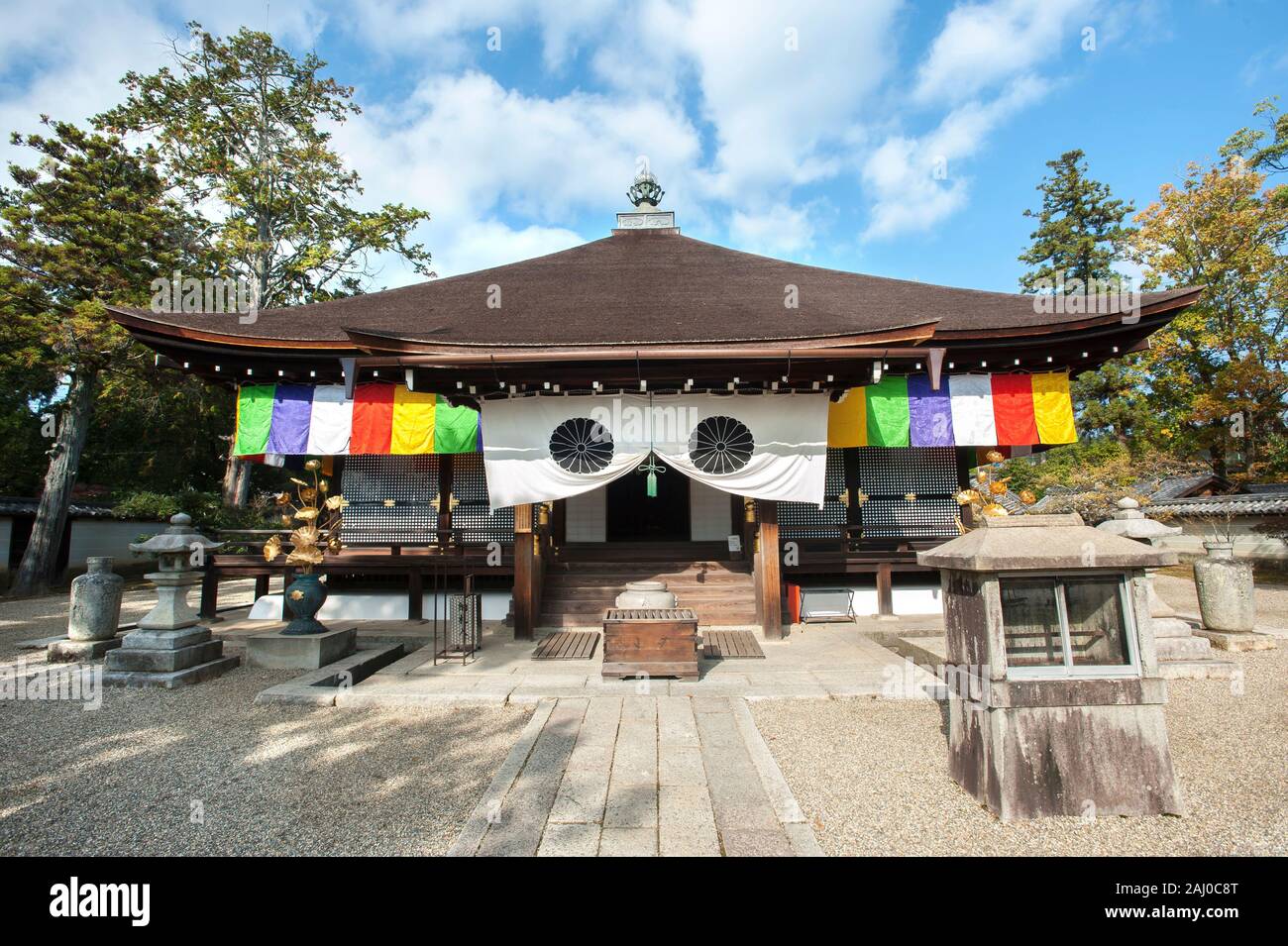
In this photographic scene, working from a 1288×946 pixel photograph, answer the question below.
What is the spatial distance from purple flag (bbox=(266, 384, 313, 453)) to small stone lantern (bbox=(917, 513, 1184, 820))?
31.8 ft

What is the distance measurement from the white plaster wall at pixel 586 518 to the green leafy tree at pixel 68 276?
12.1m

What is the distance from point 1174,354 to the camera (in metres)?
17.1

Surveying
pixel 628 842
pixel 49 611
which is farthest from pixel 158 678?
pixel 49 611

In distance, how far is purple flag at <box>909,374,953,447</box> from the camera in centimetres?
921

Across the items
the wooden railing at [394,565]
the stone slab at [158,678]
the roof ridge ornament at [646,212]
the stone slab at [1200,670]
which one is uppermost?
the roof ridge ornament at [646,212]

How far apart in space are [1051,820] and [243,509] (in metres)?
20.8

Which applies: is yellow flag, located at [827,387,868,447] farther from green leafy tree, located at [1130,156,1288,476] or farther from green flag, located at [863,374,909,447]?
green leafy tree, located at [1130,156,1288,476]

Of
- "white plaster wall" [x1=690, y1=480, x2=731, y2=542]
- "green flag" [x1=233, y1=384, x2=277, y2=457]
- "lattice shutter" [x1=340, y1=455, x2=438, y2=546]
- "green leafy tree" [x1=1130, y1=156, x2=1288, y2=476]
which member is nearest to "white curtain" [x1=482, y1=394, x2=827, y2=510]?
"lattice shutter" [x1=340, y1=455, x2=438, y2=546]

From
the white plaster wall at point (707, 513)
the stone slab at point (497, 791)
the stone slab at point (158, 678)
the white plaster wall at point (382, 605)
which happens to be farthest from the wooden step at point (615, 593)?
the stone slab at point (158, 678)

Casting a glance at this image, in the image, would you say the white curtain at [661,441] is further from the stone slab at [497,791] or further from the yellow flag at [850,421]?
the stone slab at [497,791]

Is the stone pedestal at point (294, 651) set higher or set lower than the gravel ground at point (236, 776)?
higher

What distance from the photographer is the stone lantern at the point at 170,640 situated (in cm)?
628

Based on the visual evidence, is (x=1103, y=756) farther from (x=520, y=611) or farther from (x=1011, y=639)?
(x=520, y=611)

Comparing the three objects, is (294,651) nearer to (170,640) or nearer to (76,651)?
(170,640)
